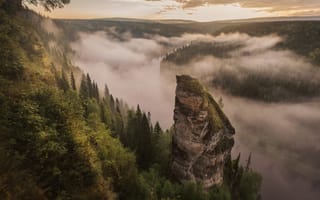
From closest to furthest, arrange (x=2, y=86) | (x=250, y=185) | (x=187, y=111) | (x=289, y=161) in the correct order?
(x=2, y=86) < (x=187, y=111) < (x=250, y=185) < (x=289, y=161)

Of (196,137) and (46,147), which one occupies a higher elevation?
(46,147)

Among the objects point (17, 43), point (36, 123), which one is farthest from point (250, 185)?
point (17, 43)

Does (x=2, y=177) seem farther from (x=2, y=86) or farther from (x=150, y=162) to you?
(x=150, y=162)

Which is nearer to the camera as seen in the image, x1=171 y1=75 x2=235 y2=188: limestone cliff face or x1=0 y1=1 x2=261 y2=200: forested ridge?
x1=0 y1=1 x2=261 y2=200: forested ridge

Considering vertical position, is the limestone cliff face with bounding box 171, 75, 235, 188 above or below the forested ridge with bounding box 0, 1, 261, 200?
below

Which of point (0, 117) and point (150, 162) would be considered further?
point (150, 162)

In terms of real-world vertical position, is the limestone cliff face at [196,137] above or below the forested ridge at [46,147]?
below

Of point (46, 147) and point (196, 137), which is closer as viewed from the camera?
point (46, 147)

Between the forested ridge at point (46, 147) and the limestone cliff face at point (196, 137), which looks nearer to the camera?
the forested ridge at point (46, 147)
